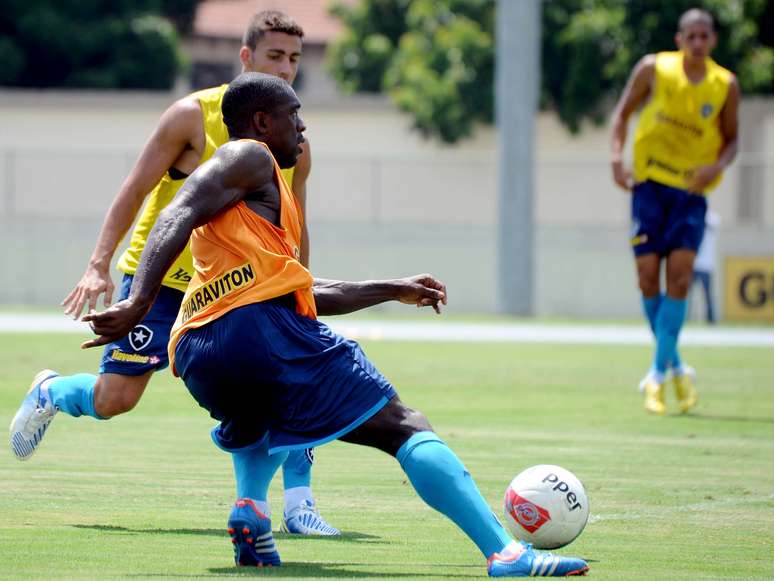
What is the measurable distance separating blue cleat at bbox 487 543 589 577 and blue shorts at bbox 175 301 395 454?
667 millimetres

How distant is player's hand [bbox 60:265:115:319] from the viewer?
6.52 metres

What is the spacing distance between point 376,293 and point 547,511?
40.7 inches

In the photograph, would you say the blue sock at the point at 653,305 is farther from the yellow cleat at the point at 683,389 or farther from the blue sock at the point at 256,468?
the blue sock at the point at 256,468

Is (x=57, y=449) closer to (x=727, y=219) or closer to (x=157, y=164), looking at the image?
(x=157, y=164)

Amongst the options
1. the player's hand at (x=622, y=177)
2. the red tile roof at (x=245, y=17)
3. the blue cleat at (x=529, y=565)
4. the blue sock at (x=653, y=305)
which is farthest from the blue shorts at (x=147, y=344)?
the red tile roof at (x=245, y=17)

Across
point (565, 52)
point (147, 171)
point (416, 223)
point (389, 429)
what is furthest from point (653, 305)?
point (565, 52)

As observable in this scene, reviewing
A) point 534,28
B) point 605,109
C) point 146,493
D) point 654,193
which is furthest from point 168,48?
point 146,493

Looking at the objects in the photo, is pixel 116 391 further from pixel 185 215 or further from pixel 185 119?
pixel 185 215

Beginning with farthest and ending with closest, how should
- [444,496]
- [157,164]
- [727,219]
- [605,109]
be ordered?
[605,109]
[727,219]
[157,164]
[444,496]

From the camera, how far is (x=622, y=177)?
11.6 m

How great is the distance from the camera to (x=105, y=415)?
736 cm

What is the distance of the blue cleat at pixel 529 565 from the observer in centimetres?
549

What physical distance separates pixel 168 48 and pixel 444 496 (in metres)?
34.4

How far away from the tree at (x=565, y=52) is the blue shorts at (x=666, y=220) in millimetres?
19334
